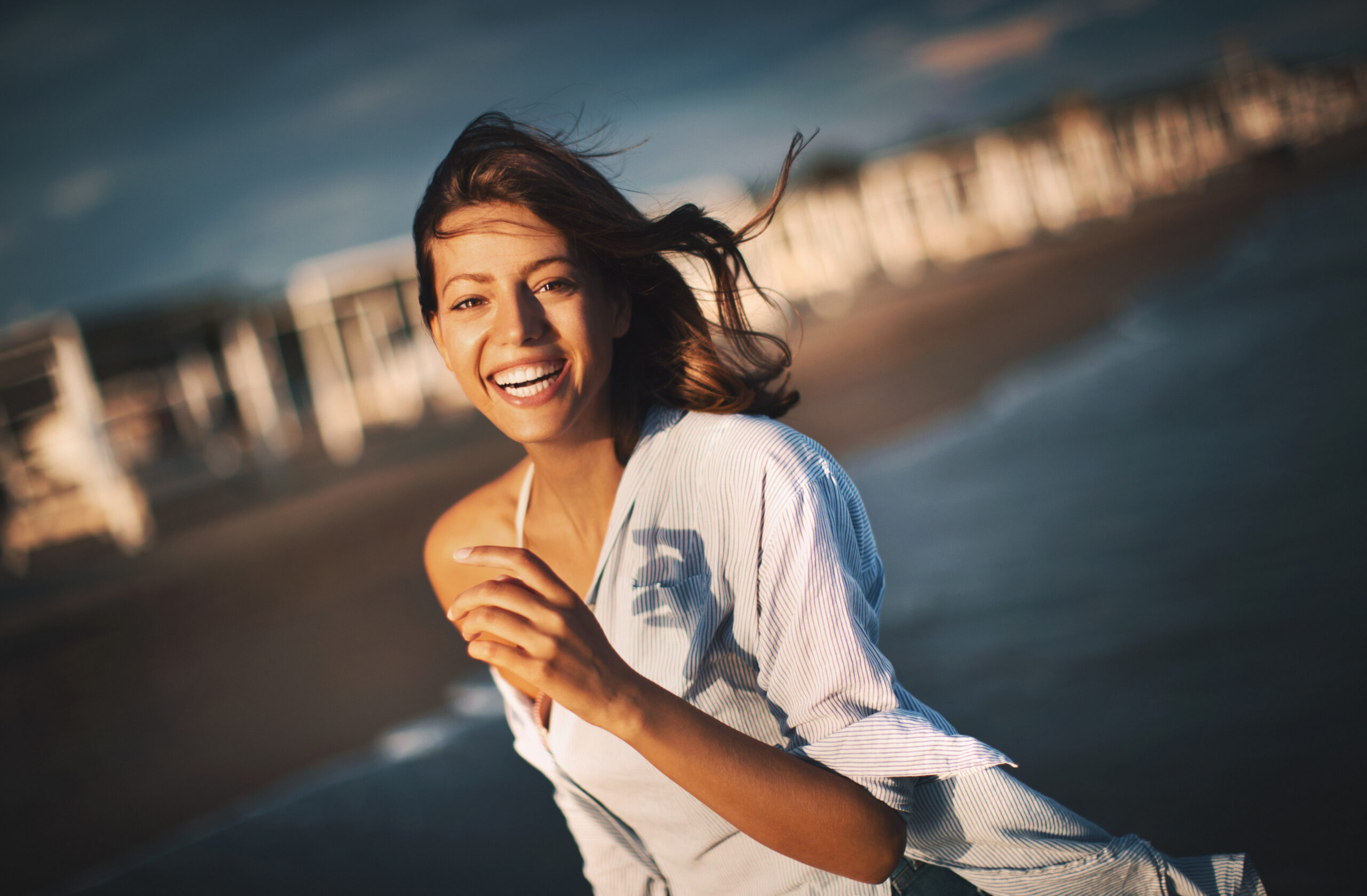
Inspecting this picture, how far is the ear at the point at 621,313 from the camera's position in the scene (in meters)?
1.71

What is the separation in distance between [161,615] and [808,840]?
27.6ft

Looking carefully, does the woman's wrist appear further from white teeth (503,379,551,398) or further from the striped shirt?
white teeth (503,379,551,398)

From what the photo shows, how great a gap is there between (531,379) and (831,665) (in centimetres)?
70

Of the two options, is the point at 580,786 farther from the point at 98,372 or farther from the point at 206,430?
the point at 98,372

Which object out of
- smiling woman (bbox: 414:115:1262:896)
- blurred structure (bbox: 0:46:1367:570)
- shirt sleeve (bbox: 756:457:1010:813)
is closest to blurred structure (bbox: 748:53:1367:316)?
blurred structure (bbox: 0:46:1367:570)

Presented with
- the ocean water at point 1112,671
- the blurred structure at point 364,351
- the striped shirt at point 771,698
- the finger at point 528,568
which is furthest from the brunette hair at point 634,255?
the blurred structure at point 364,351

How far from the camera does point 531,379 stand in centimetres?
158

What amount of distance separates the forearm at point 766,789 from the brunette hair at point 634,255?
631mm

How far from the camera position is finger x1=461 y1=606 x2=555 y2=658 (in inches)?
41.1

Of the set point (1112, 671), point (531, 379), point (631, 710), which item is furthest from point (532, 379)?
point (1112, 671)

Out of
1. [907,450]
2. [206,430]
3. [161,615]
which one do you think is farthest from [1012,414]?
[206,430]

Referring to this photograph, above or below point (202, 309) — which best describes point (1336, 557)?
below

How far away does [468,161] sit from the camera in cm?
156

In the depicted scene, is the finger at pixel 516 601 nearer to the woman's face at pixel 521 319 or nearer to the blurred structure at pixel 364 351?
the woman's face at pixel 521 319
